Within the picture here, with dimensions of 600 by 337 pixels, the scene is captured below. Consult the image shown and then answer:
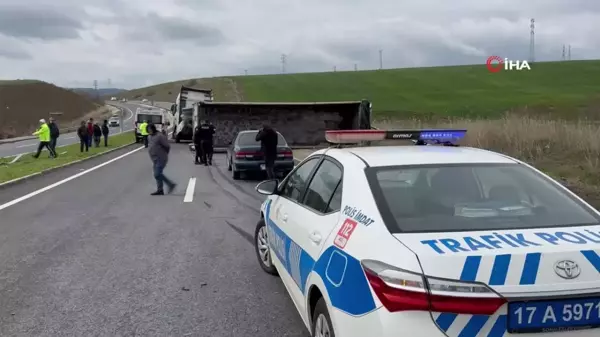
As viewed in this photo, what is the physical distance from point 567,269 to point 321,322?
1.45 meters

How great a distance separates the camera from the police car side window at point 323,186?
414cm

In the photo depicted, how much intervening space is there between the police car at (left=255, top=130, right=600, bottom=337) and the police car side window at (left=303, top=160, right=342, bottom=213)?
0.5 inches

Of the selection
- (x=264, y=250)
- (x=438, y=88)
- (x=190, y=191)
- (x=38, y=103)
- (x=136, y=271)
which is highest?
(x=38, y=103)

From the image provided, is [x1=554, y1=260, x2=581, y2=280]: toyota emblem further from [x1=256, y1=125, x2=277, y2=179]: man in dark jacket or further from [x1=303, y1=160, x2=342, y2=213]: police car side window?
[x1=256, y1=125, x2=277, y2=179]: man in dark jacket

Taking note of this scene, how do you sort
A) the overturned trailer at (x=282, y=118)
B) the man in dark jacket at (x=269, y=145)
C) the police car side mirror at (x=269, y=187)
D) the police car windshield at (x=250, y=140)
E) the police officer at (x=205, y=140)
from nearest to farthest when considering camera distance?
1. the police car side mirror at (x=269, y=187)
2. the man in dark jacket at (x=269, y=145)
3. the police car windshield at (x=250, y=140)
4. the police officer at (x=205, y=140)
5. the overturned trailer at (x=282, y=118)

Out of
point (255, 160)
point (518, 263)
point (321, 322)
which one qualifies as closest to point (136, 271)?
point (321, 322)

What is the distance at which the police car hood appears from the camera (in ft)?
9.08

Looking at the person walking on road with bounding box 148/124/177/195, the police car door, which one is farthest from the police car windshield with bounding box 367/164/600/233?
the person walking on road with bounding box 148/124/177/195

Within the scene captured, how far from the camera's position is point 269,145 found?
15.9 m

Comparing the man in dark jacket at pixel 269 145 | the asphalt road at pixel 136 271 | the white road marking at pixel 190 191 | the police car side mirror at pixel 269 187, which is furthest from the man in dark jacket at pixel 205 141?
the police car side mirror at pixel 269 187

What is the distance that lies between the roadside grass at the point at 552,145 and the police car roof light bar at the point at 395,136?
606cm

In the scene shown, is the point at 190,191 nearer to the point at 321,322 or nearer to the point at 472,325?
the point at 321,322

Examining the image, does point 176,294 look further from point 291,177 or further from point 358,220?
point 358,220

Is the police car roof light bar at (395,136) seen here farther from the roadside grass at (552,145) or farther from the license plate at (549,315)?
the roadside grass at (552,145)
